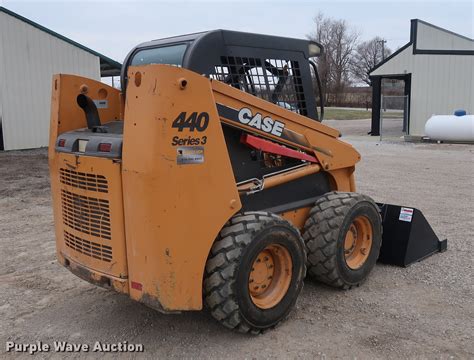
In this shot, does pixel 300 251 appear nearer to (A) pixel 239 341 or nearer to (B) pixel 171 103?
(A) pixel 239 341

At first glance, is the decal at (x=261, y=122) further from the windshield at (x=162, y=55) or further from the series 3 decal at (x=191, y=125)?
the windshield at (x=162, y=55)

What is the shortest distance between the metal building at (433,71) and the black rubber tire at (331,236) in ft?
57.1

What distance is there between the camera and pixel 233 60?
4207mm

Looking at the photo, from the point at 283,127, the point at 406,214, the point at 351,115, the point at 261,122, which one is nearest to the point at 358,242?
the point at 406,214

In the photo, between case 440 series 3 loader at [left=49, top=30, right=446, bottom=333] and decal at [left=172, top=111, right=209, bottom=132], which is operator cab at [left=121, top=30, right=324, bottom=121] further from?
decal at [left=172, top=111, right=209, bottom=132]

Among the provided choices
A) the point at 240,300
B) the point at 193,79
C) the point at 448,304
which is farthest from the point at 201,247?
the point at 448,304

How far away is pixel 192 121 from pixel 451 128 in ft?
56.8

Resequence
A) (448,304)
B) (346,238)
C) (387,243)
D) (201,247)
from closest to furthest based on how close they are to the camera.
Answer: (201,247), (448,304), (346,238), (387,243)

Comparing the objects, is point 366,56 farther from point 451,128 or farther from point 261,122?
point 261,122

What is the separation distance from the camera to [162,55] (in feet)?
14.0

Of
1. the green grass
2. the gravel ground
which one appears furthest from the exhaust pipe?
the green grass

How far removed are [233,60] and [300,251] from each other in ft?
5.35

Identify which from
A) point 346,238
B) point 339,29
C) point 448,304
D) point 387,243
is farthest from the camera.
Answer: point 339,29

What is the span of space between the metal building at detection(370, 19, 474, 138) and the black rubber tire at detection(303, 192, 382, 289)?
17401 mm
